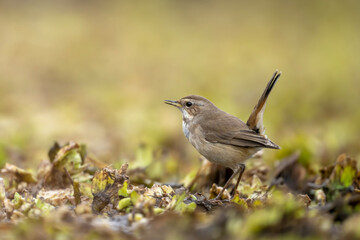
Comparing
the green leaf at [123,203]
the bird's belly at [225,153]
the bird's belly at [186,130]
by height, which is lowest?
the green leaf at [123,203]

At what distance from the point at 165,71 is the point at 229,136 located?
29.8 ft

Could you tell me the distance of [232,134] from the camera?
233 inches

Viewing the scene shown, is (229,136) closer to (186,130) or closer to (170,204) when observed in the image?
(186,130)

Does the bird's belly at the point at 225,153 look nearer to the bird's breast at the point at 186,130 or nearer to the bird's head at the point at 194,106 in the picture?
the bird's breast at the point at 186,130

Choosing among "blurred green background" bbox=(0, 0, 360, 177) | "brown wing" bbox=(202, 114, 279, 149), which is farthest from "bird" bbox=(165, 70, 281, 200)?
"blurred green background" bbox=(0, 0, 360, 177)

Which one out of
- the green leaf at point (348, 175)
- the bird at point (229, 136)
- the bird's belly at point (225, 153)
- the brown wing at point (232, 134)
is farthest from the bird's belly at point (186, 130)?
the green leaf at point (348, 175)

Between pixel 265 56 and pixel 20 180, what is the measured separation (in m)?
12.0

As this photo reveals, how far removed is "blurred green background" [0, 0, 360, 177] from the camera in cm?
881

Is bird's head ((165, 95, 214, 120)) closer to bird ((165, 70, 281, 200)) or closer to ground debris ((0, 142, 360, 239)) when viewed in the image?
bird ((165, 70, 281, 200))

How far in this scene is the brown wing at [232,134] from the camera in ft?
18.8

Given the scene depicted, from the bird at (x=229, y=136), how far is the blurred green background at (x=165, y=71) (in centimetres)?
63

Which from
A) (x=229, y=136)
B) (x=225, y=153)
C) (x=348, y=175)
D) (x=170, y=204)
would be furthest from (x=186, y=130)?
(x=170, y=204)

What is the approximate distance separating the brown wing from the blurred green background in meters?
0.74

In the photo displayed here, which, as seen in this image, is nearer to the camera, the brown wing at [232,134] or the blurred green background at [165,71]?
the brown wing at [232,134]
